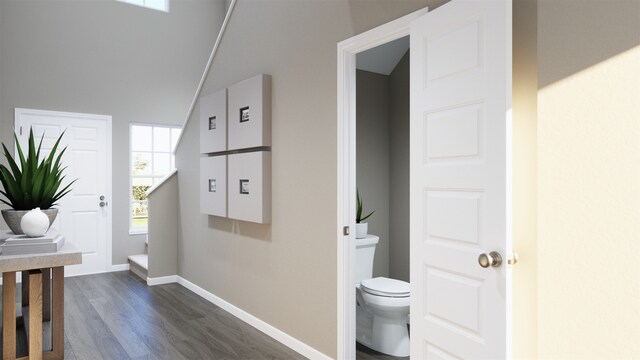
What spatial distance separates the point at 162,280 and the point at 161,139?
2.10 m

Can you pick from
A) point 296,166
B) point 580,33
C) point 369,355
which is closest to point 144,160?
point 296,166

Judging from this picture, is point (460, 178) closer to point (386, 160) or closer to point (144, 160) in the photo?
point (386, 160)

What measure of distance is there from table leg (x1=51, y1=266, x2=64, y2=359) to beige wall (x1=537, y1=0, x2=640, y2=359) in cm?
263

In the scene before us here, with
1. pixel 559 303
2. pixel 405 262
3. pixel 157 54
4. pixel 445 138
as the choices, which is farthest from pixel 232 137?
pixel 157 54

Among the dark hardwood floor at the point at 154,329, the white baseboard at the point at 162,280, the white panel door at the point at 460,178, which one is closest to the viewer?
the white panel door at the point at 460,178

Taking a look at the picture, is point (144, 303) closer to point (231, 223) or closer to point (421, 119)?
point (231, 223)

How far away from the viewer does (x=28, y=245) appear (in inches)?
92.8

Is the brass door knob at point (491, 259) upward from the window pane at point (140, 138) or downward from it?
downward

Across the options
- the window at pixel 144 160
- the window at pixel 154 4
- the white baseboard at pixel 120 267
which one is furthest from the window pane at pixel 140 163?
the window at pixel 154 4

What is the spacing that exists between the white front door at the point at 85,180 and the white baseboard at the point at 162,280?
3.72 ft

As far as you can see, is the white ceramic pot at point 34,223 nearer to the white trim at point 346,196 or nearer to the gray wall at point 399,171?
the white trim at point 346,196

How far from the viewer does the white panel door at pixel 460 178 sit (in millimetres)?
1557

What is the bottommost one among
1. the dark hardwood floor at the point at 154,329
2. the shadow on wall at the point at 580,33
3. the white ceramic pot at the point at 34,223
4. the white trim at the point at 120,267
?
the dark hardwood floor at the point at 154,329

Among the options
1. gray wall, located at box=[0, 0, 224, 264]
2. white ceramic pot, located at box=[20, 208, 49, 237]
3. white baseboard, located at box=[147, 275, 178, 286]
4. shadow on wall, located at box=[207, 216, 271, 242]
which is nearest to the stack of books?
white ceramic pot, located at box=[20, 208, 49, 237]
